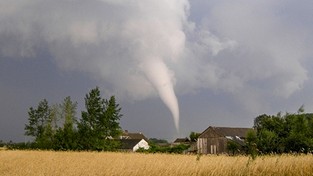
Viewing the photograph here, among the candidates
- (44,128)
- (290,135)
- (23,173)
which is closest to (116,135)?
(44,128)

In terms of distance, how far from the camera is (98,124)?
52375mm

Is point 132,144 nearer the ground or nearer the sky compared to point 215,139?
nearer the sky

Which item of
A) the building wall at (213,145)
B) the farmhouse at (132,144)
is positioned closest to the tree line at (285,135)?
the building wall at (213,145)

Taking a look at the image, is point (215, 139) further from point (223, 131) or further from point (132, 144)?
point (132, 144)

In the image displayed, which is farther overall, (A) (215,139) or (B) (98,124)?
(A) (215,139)

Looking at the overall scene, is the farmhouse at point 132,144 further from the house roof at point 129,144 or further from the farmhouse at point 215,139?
the farmhouse at point 215,139

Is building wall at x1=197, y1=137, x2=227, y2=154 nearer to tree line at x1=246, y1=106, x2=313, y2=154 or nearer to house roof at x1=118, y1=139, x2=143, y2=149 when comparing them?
tree line at x1=246, y1=106, x2=313, y2=154

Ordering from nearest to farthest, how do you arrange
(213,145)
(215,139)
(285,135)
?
(285,135)
(213,145)
(215,139)

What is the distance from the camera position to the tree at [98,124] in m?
50.6

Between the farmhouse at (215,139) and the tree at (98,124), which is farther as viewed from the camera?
the farmhouse at (215,139)

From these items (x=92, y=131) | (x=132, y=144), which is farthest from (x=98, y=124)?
(x=132, y=144)

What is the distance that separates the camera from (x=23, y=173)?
14.6 m

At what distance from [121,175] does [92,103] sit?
136 feet

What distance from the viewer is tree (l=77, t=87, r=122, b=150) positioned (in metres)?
50.6
